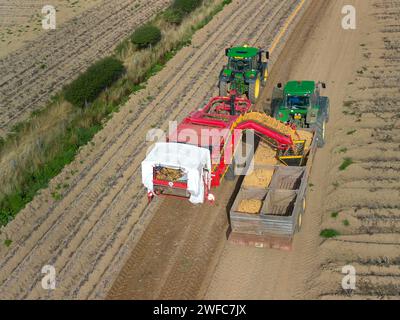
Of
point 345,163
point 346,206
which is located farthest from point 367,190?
point 345,163

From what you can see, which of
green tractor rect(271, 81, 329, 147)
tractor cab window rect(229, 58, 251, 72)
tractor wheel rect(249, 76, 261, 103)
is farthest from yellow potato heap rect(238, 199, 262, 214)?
tractor cab window rect(229, 58, 251, 72)

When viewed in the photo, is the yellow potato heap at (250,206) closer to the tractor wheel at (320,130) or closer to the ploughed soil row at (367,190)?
the ploughed soil row at (367,190)

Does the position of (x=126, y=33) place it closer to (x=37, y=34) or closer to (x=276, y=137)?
(x=37, y=34)

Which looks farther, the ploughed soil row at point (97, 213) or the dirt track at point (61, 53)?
the dirt track at point (61, 53)

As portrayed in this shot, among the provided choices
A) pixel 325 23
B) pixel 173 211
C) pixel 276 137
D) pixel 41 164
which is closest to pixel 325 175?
pixel 276 137

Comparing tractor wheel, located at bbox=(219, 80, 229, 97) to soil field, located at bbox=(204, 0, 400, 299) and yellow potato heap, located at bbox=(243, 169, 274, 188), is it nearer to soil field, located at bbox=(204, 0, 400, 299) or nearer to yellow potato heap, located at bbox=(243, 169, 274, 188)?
soil field, located at bbox=(204, 0, 400, 299)

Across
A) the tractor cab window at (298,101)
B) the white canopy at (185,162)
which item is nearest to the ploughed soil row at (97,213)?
the white canopy at (185,162)
